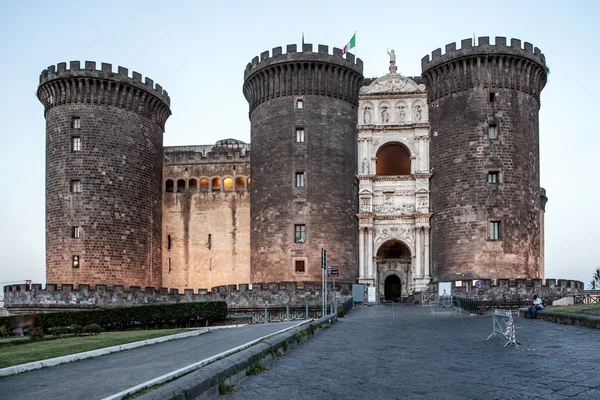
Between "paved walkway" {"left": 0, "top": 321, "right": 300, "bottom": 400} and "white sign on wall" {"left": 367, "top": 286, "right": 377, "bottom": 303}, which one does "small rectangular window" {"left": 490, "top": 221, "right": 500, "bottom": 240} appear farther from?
"paved walkway" {"left": 0, "top": 321, "right": 300, "bottom": 400}

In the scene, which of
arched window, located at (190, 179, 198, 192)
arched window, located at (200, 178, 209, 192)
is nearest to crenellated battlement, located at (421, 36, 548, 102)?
arched window, located at (200, 178, 209, 192)

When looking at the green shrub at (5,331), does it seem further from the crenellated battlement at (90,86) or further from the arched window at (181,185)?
the arched window at (181,185)

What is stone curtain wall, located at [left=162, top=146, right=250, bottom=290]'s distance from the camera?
45969 millimetres

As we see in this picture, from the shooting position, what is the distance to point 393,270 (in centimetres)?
4319

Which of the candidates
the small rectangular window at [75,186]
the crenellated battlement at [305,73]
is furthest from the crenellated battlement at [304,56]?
the small rectangular window at [75,186]

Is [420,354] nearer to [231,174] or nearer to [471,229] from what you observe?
[471,229]

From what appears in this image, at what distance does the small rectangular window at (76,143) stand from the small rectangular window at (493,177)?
993 inches

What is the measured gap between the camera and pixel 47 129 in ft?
137

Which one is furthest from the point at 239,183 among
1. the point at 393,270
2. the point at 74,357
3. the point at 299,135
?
the point at 74,357

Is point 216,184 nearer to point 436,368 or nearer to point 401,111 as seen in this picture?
point 401,111

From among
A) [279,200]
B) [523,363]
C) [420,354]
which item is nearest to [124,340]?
[420,354]

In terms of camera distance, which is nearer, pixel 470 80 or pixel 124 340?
pixel 124 340

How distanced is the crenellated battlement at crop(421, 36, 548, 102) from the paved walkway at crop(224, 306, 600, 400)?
24941 millimetres

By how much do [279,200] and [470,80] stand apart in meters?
13.8
